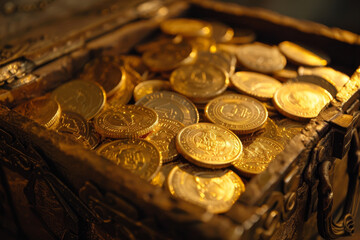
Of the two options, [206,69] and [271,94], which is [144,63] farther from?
[271,94]

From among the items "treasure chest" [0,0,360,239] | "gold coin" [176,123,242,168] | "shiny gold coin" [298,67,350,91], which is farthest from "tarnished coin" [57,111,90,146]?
"shiny gold coin" [298,67,350,91]

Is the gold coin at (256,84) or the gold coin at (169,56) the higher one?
the gold coin at (169,56)

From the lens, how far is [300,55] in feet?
7.49

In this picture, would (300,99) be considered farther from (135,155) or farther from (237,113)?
(135,155)

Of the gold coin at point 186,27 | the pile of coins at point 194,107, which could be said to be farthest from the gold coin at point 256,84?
the gold coin at point 186,27

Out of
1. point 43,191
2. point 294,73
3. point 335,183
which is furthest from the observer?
point 294,73

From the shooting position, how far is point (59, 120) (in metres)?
1.66

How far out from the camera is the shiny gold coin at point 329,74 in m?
2.05

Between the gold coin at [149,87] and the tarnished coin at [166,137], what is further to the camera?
the gold coin at [149,87]

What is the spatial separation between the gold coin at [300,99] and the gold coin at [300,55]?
297 millimetres

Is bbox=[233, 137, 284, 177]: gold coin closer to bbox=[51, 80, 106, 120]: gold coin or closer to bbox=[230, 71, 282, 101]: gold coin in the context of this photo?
bbox=[230, 71, 282, 101]: gold coin

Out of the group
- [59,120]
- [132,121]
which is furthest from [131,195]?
[59,120]

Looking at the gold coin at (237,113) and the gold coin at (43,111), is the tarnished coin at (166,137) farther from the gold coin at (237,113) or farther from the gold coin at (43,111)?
the gold coin at (43,111)

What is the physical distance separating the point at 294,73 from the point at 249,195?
4.27 ft
